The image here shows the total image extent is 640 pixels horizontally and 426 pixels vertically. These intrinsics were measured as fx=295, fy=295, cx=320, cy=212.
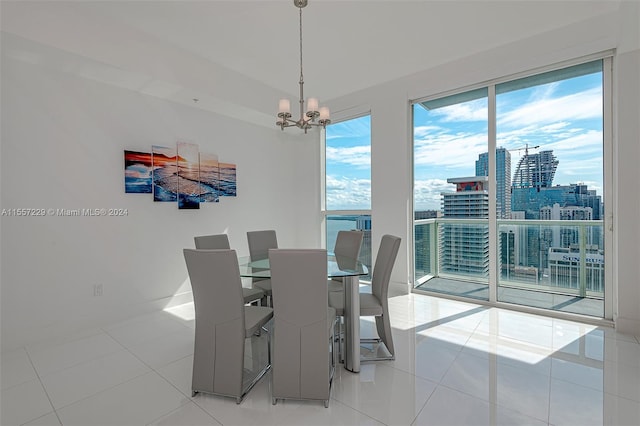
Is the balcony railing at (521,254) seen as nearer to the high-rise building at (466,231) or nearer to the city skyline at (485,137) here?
the high-rise building at (466,231)

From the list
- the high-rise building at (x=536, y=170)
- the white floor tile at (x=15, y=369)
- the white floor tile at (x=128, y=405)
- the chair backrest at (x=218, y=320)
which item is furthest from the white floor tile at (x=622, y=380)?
the white floor tile at (x=15, y=369)

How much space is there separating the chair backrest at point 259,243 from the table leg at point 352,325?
136cm

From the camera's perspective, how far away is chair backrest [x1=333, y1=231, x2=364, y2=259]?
3.31 m

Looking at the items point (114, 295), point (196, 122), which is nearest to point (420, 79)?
point (196, 122)

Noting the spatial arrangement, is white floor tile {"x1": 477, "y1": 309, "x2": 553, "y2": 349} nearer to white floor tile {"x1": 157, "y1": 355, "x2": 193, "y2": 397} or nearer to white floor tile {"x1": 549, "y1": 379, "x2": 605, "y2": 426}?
white floor tile {"x1": 549, "y1": 379, "x2": 605, "y2": 426}

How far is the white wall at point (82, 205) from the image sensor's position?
2586mm

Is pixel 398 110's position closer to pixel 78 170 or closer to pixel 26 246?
pixel 78 170

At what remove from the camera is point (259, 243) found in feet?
11.2

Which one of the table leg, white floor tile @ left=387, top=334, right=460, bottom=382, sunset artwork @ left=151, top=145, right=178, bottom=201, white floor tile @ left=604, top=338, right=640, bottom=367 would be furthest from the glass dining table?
sunset artwork @ left=151, top=145, right=178, bottom=201

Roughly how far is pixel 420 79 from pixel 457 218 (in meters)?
1.91

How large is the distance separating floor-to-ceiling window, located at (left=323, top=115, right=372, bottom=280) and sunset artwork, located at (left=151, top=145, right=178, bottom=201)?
8.03 ft

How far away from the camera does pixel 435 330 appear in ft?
9.36

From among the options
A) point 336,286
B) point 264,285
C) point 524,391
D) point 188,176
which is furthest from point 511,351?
point 188,176

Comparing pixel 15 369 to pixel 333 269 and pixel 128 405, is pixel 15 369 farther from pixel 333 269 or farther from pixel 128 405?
pixel 333 269
